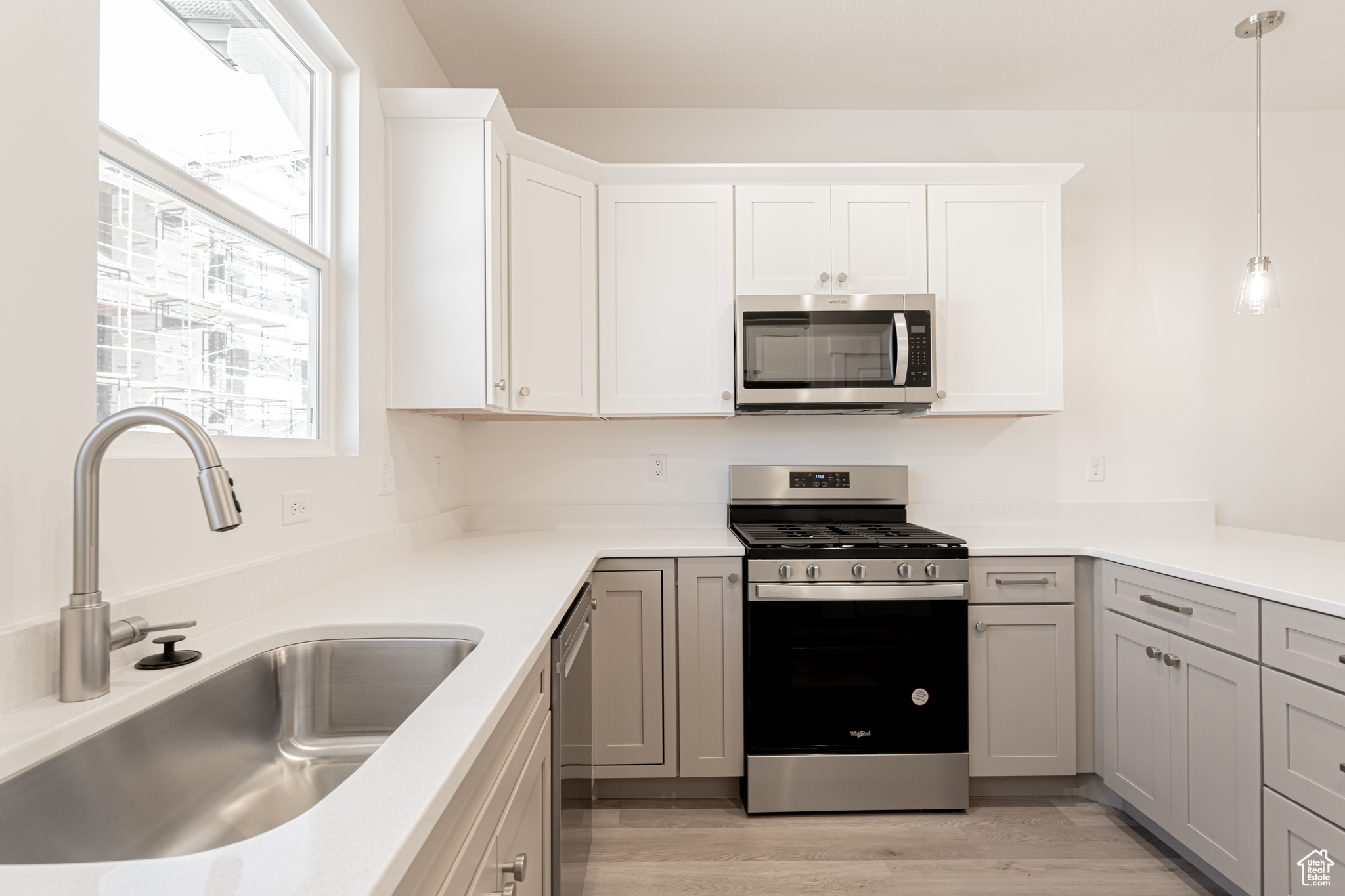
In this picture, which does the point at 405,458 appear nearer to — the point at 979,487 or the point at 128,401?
the point at 128,401

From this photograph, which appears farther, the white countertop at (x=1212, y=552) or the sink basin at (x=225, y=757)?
the white countertop at (x=1212, y=552)

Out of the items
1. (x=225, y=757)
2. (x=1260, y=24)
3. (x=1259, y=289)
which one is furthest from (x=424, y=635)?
(x=1260, y=24)

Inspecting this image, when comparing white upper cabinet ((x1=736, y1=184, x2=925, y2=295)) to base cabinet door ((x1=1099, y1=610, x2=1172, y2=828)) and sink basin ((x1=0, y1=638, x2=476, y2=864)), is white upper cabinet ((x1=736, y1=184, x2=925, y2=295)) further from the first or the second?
sink basin ((x1=0, y1=638, x2=476, y2=864))

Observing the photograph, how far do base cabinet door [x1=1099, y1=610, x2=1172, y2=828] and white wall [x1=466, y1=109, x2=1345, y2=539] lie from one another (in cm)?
79

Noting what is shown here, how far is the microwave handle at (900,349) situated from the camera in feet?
7.59

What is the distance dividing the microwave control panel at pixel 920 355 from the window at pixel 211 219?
1.92 metres

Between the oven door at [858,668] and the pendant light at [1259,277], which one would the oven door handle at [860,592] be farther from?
the pendant light at [1259,277]

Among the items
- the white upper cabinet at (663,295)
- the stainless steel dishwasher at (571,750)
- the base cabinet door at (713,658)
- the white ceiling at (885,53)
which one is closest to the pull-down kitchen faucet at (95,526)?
the stainless steel dishwasher at (571,750)

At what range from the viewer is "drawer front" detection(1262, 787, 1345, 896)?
1.40 meters

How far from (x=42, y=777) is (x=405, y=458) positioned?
1.41 meters

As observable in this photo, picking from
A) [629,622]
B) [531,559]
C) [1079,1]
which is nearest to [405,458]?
[531,559]

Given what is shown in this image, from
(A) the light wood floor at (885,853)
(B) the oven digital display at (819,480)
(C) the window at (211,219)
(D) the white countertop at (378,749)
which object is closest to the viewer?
(D) the white countertop at (378,749)

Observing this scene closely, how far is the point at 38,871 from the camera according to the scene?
510 mm

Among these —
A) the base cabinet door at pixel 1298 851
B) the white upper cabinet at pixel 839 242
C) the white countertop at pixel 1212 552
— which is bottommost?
the base cabinet door at pixel 1298 851
